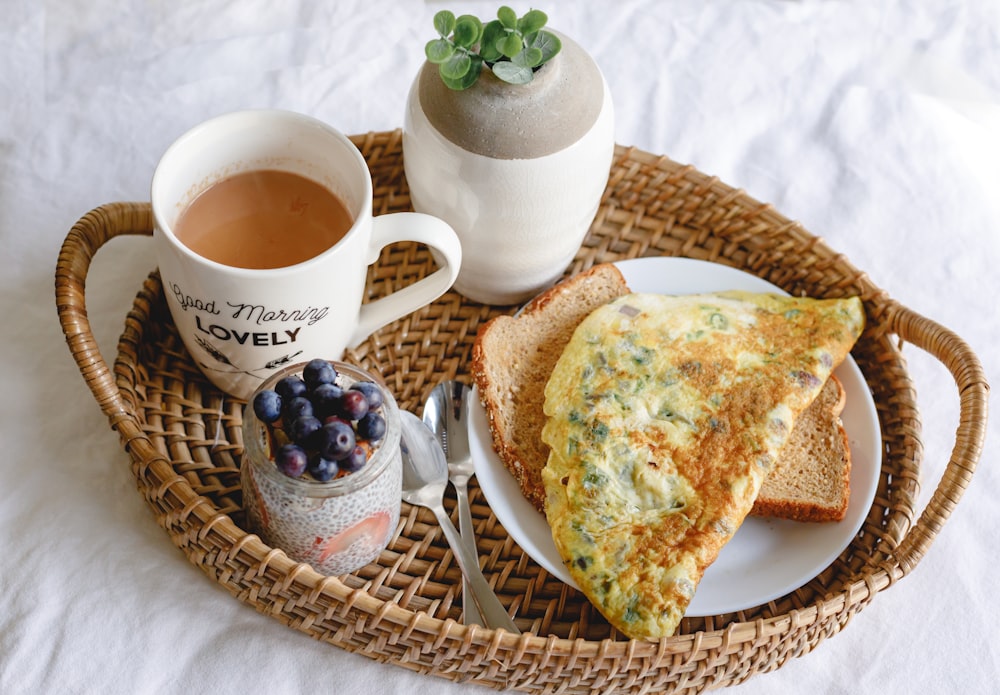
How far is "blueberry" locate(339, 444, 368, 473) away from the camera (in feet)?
4.02

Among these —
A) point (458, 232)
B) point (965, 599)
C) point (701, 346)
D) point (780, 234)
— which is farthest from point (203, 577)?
point (965, 599)

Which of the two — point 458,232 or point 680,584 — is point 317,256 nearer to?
point 458,232

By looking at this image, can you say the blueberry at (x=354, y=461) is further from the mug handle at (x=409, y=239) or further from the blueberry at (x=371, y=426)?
the mug handle at (x=409, y=239)

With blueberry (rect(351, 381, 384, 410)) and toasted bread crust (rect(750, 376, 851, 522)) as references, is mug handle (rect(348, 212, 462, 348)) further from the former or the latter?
toasted bread crust (rect(750, 376, 851, 522))

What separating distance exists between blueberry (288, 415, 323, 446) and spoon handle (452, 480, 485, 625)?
0.36 metres

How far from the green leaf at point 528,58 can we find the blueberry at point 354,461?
579mm

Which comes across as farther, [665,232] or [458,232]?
[665,232]

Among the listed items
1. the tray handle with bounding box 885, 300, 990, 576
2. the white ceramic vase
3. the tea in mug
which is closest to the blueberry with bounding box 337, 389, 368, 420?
the tea in mug

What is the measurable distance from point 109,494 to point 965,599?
1348mm

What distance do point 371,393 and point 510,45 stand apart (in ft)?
1.68

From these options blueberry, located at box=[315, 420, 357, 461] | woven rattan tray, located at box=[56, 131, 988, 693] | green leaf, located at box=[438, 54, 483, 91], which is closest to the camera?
blueberry, located at box=[315, 420, 357, 461]

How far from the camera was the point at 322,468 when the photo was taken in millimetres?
1209

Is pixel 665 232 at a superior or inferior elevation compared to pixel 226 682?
superior

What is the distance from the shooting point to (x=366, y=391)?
1.28 meters
